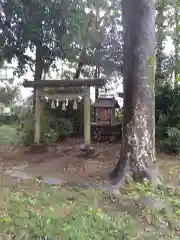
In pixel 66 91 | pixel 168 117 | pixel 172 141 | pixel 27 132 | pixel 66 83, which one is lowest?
pixel 172 141

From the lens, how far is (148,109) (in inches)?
251

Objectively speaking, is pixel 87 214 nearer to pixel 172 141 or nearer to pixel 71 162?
pixel 71 162

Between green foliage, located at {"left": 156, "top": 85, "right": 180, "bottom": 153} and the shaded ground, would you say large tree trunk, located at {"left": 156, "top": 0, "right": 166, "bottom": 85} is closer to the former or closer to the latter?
green foliage, located at {"left": 156, "top": 85, "right": 180, "bottom": 153}

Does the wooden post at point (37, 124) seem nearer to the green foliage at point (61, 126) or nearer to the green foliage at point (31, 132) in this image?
the green foliage at point (31, 132)

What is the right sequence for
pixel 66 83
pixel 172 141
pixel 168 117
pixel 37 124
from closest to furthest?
pixel 172 141
pixel 66 83
pixel 168 117
pixel 37 124

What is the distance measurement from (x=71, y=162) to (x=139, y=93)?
3304 mm

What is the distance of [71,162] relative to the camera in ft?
27.7

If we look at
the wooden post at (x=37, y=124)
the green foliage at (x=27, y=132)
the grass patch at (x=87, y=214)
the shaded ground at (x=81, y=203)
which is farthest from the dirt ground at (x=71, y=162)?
the grass patch at (x=87, y=214)

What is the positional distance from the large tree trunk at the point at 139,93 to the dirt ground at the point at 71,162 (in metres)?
0.88

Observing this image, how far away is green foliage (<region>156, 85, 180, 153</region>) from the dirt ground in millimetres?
489

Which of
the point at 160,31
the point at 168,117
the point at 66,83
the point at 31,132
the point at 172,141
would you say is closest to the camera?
the point at 172,141

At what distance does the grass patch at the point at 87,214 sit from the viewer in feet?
11.2

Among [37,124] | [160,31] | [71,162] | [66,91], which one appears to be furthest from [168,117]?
[160,31]

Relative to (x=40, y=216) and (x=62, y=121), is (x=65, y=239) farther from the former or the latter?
(x=62, y=121)
